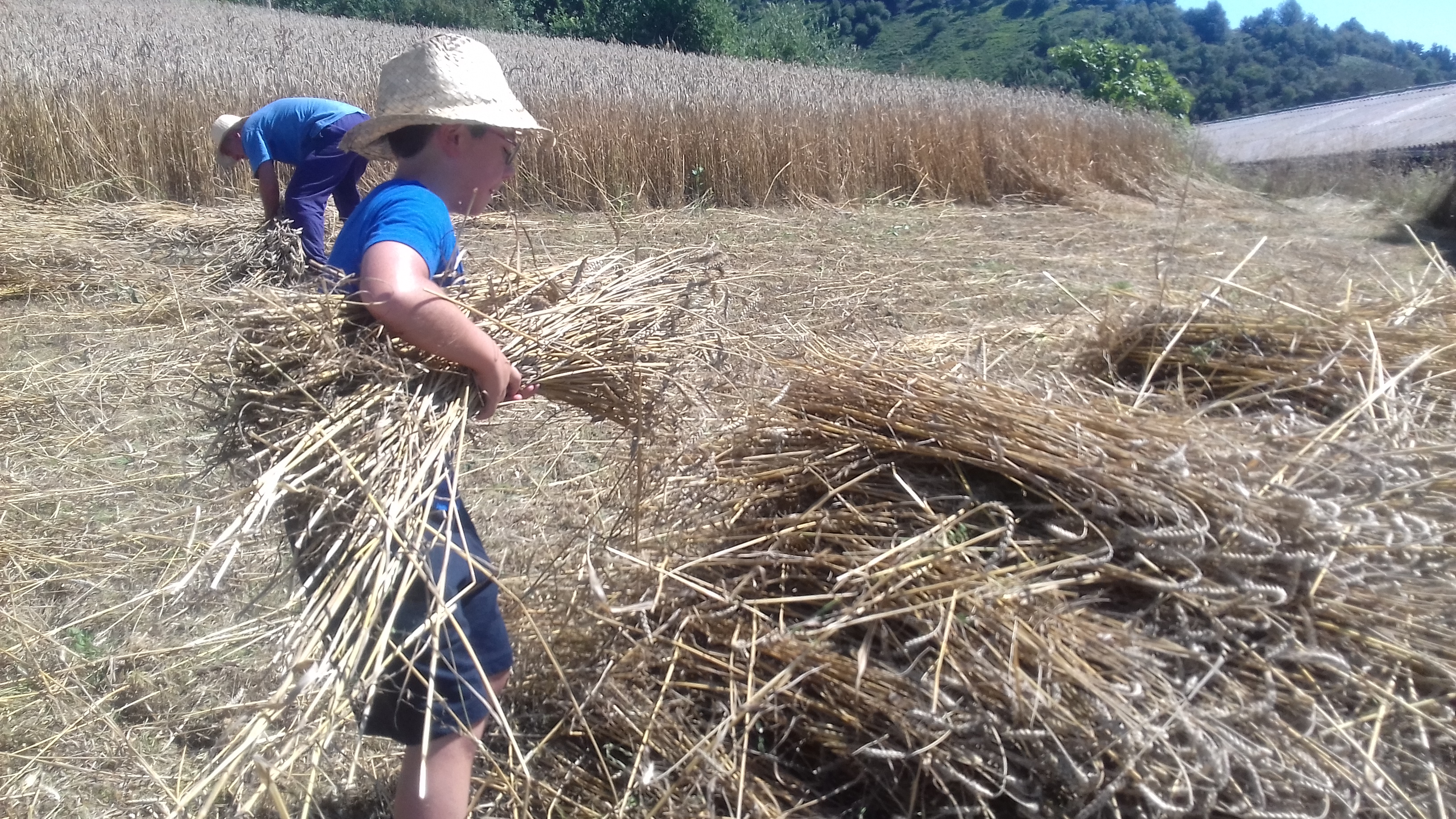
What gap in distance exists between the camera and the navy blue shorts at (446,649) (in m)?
1.64

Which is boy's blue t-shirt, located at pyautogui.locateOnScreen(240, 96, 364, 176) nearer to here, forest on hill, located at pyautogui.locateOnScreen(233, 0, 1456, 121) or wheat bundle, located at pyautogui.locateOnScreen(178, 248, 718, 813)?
wheat bundle, located at pyautogui.locateOnScreen(178, 248, 718, 813)

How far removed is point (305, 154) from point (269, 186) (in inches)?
16.8

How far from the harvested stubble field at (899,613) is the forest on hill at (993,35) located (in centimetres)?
2102

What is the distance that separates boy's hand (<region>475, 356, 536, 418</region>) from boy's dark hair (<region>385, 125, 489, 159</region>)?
45 centimetres

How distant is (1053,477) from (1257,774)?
60cm

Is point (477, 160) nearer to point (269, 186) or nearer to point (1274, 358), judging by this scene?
point (1274, 358)

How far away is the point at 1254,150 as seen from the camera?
17.6 metres

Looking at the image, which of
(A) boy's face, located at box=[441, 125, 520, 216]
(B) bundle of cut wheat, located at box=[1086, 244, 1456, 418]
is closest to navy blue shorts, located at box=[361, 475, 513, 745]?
(A) boy's face, located at box=[441, 125, 520, 216]

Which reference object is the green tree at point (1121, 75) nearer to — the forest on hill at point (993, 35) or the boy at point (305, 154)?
the forest on hill at point (993, 35)

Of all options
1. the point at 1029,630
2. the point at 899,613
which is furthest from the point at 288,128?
the point at 1029,630

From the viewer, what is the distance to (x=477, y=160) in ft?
6.22

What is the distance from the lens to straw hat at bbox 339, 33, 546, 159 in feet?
5.94

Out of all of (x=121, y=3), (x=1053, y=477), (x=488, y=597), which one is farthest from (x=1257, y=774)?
(x=121, y=3)

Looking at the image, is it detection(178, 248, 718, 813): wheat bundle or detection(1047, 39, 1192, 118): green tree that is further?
detection(1047, 39, 1192, 118): green tree
